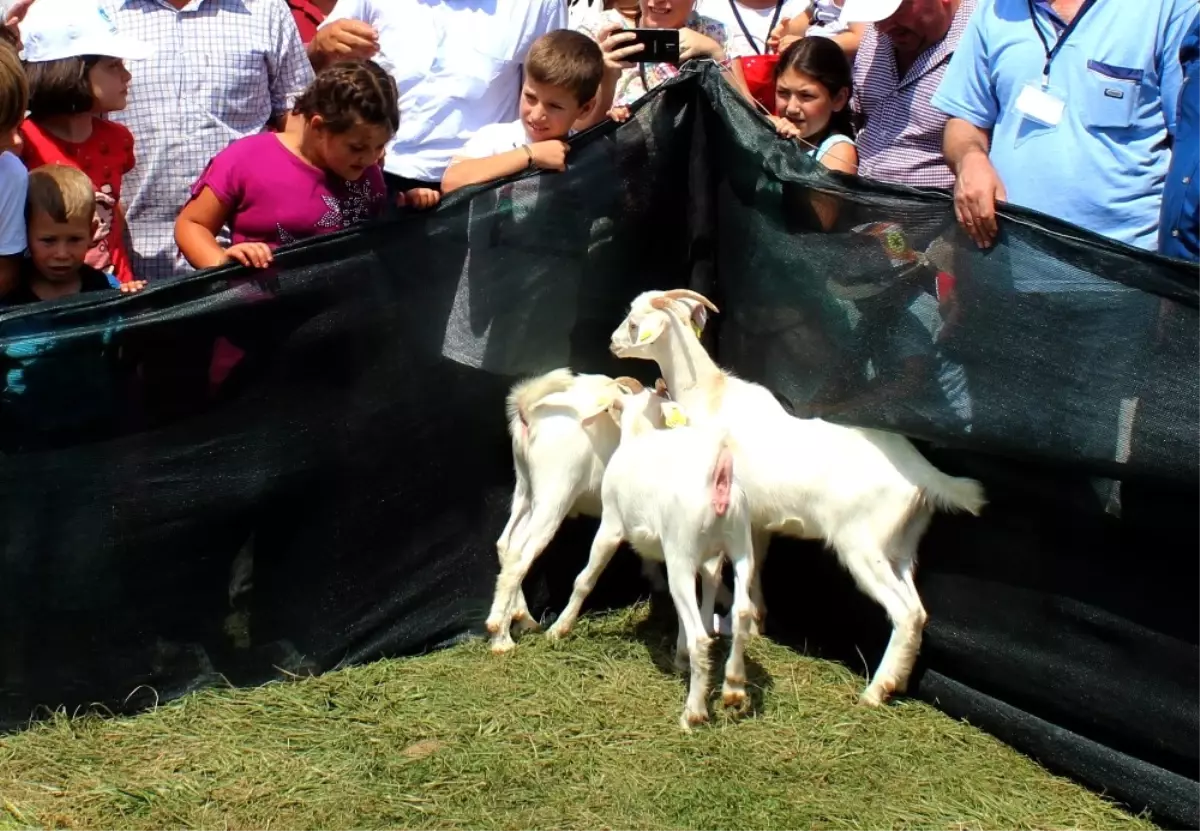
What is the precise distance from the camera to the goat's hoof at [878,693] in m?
4.70

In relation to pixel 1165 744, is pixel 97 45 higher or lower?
higher

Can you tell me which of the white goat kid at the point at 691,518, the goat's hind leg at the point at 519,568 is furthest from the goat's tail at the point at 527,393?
the white goat kid at the point at 691,518

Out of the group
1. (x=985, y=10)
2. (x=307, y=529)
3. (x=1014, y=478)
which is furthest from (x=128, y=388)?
(x=985, y=10)

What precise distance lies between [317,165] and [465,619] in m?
1.72

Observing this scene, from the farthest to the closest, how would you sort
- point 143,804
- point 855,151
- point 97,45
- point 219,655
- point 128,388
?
1. point 855,151
2. point 97,45
3. point 219,655
4. point 128,388
5. point 143,804

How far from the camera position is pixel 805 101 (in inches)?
218

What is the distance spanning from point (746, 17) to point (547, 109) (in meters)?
1.41

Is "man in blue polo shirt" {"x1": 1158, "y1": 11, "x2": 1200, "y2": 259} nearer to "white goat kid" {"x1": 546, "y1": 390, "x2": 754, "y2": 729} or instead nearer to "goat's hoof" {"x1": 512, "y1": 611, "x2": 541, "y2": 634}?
"white goat kid" {"x1": 546, "y1": 390, "x2": 754, "y2": 729}

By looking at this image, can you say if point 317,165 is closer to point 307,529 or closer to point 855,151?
point 307,529

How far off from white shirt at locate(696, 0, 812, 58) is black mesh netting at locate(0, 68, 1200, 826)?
0.91 metres

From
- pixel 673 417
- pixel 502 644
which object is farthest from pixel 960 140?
pixel 502 644

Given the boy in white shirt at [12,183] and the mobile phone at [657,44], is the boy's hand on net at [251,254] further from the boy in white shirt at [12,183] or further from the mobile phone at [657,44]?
the mobile phone at [657,44]

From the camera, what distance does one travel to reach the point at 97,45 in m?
5.10

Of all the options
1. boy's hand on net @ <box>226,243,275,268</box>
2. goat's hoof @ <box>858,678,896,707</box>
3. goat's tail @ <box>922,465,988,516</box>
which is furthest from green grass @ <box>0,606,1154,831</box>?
boy's hand on net @ <box>226,243,275,268</box>
